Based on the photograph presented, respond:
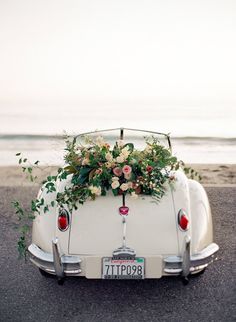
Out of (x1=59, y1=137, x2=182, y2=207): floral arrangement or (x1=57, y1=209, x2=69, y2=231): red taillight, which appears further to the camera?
(x1=59, y1=137, x2=182, y2=207): floral arrangement

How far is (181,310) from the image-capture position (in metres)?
4.34

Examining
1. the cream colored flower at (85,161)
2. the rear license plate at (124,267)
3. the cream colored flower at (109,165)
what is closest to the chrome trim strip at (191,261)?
the rear license plate at (124,267)

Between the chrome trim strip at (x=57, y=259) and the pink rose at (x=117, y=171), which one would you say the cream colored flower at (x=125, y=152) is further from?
the chrome trim strip at (x=57, y=259)

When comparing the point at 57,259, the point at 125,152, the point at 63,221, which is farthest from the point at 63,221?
the point at 125,152

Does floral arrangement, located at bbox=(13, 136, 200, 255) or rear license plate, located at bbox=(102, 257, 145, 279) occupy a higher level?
floral arrangement, located at bbox=(13, 136, 200, 255)

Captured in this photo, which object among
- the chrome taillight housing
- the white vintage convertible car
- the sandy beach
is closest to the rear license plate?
the white vintage convertible car

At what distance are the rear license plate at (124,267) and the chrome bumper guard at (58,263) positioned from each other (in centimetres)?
23

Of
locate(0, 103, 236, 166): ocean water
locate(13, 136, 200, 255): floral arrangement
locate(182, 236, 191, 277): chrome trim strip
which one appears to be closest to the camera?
locate(182, 236, 191, 277): chrome trim strip

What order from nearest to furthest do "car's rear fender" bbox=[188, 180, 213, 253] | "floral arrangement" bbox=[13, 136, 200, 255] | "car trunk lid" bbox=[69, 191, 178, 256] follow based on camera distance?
"car trunk lid" bbox=[69, 191, 178, 256]
"car's rear fender" bbox=[188, 180, 213, 253]
"floral arrangement" bbox=[13, 136, 200, 255]

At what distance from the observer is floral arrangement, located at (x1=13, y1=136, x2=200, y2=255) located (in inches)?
175

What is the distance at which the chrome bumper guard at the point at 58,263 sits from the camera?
13.6 ft

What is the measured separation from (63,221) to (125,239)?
0.52 metres

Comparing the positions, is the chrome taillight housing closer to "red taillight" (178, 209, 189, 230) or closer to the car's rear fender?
"red taillight" (178, 209, 189, 230)

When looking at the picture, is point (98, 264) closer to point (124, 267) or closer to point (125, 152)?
point (124, 267)
